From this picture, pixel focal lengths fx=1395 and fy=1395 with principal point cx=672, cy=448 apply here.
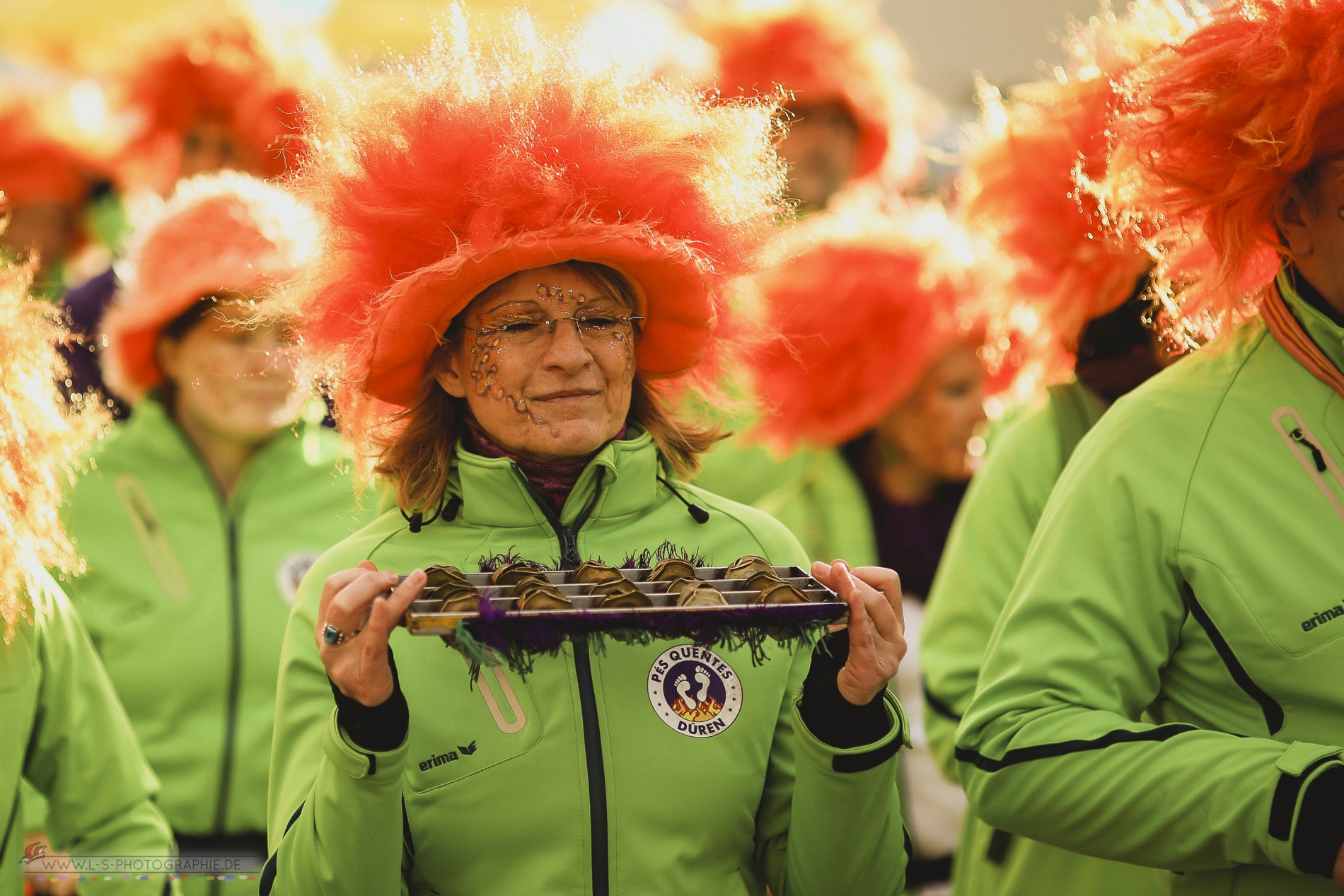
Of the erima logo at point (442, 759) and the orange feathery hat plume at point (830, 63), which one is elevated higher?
the orange feathery hat plume at point (830, 63)

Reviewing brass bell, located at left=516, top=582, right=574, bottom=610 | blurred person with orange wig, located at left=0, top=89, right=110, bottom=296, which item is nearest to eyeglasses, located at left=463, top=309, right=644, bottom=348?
brass bell, located at left=516, top=582, right=574, bottom=610

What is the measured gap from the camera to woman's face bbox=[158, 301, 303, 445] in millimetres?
4121

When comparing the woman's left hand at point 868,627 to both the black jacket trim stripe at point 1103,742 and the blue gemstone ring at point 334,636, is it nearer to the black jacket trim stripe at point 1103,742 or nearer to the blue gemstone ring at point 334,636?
the black jacket trim stripe at point 1103,742

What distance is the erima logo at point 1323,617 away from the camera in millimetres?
2342

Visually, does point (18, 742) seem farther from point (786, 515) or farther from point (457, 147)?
point (786, 515)

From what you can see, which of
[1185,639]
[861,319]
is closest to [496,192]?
[1185,639]

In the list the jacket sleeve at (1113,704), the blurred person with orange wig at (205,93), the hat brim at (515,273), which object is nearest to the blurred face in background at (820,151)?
the blurred person with orange wig at (205,93)

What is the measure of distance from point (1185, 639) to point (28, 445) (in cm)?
Result: 226

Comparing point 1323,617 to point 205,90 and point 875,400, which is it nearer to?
point 875,400

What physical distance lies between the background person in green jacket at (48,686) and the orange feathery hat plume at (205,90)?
3.18 m

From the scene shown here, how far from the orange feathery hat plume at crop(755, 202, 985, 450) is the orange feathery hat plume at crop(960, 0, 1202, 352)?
103 cm

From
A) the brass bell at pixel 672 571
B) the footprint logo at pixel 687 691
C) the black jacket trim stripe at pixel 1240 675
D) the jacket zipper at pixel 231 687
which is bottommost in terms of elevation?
the jacket zipper at pixel 231 687

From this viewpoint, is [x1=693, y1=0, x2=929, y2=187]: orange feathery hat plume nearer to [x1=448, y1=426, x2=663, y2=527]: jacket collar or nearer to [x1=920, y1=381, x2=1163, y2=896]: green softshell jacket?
[x1=920, y1=381, x2=1163, y2=896]: green softshell jacket

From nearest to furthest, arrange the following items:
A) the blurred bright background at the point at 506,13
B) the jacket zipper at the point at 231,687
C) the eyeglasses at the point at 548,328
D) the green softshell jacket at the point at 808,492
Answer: the eyeglasses at the point at 548,328
the jacket zipper at the point at 231,687
the green softshell jacket at the point at 808,492
the blurred bright background at the point at 506,13
